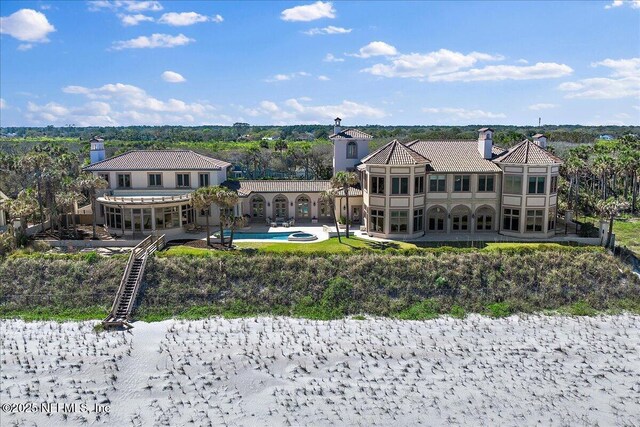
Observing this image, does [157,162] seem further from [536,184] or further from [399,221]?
[536,184]

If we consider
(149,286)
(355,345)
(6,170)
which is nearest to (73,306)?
(149,286)

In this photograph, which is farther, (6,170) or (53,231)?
(6,170)

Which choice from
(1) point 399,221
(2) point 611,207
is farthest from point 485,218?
(2) point 611,207

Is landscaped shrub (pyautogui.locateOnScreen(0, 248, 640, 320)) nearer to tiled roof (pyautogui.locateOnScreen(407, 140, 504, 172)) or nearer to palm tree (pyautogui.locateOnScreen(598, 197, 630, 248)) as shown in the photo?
palm tree (pyautogui.locateOnScreen(598, 197, 630, 248))

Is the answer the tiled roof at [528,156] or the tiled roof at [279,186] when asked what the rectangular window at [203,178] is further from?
the tiled roof at [528,156]

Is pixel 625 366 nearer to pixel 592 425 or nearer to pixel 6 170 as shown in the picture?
pixel 592 425

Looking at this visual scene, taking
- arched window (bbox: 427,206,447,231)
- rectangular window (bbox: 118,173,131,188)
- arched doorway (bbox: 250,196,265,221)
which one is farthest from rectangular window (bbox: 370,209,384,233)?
rectangular window (bbox: 118,173,131,188)

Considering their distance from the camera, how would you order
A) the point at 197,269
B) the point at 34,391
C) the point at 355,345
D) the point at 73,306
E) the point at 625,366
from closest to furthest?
the point at 34,391, the point at 625,366, the point at 355,345, the point at 73,306, the point at 197,269
